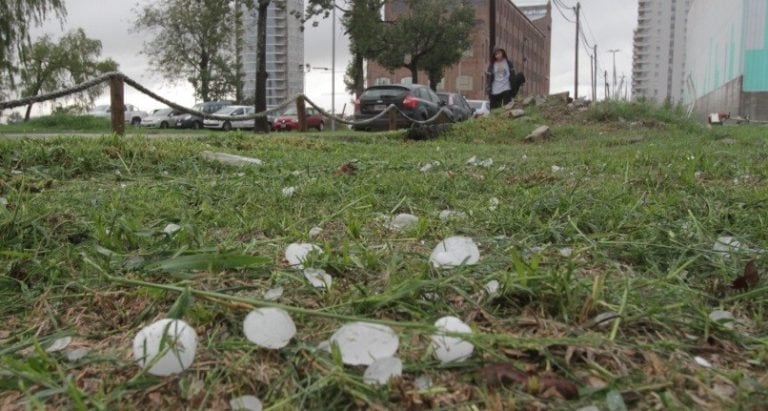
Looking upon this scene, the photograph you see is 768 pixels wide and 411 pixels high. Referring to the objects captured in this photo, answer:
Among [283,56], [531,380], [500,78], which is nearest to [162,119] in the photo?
[283,56]

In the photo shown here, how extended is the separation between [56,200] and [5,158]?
4.36ft

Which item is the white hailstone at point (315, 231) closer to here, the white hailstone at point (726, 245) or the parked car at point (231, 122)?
the white hailstone at point (726, 245)

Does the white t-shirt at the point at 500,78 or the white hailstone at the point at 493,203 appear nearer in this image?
the white hailstone at the point at 493,203

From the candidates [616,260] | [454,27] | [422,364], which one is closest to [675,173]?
[616,260]

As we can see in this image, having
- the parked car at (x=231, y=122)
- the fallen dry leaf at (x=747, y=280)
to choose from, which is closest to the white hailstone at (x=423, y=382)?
the fallen dry leaf at (x=747, y=280)

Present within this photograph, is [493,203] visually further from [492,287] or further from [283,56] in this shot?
[283,56]

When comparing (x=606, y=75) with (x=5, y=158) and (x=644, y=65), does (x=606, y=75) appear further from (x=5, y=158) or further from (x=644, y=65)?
(x=5, y=158)

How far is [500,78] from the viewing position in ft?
49.9

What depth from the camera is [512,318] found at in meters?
1.30

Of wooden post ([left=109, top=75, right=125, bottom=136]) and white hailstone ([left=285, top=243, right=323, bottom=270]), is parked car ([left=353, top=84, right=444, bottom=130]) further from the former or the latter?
white hailstone ([left=285, top=243, right=323, bottom=270])

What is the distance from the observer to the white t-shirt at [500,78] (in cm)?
1480

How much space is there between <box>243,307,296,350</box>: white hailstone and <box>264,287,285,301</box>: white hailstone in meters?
0.18

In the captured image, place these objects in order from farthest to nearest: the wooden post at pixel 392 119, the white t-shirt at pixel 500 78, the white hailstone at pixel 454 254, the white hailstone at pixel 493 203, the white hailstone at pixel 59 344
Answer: the white t-shirt at pixel 500 78 < the wooden post at pixel 392 119 < the white hailstone at pixel 493 203 < the white hailstone at pixel 454 254 < the white hailstone at pixel 59 344

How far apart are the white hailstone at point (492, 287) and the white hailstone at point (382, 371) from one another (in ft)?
1.26
